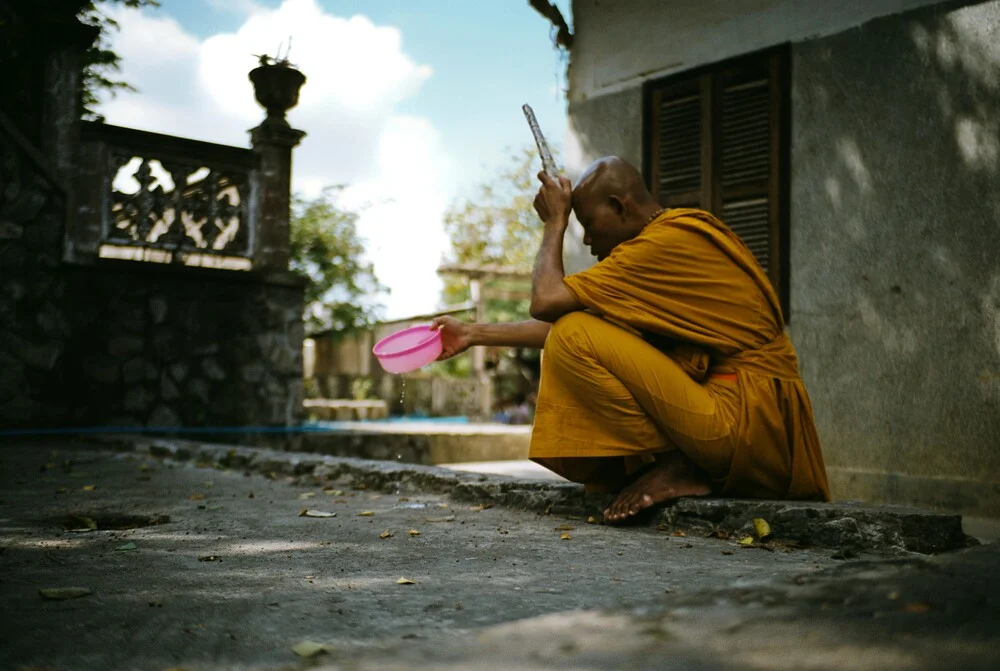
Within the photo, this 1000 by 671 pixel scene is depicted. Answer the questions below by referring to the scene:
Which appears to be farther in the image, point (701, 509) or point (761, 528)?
point (701, 509)

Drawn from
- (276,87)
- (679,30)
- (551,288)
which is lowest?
(551,288)

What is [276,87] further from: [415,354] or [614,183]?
[614,183]

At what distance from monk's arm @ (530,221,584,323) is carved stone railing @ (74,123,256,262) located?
492cm

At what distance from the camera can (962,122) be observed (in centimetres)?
418

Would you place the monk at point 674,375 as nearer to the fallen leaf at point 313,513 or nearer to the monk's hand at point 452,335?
the monk's hand at point 452,335

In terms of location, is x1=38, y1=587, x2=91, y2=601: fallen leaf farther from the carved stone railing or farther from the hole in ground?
the carved stone railing

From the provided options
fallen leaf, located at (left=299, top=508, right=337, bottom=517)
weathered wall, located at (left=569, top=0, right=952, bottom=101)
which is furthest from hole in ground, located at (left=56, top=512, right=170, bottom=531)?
weathered wall, located at (left=569, top=0, right=952, bottom=101)

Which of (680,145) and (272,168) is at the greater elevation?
(272,168)

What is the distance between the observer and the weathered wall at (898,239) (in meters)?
4.07

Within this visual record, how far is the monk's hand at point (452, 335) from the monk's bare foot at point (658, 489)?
0.83 meters

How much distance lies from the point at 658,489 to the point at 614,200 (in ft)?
3.39

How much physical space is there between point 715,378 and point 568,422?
1.68ft

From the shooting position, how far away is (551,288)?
9.05 ft

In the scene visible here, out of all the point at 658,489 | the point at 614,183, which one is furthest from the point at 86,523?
the point at 614,183
